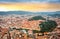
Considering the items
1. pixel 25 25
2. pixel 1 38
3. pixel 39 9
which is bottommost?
pixel 1 38

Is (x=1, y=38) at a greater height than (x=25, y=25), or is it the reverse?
(x=25, y=25)

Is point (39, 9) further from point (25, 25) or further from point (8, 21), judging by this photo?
point (8, 21)

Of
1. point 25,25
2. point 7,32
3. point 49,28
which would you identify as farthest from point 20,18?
point 49,28

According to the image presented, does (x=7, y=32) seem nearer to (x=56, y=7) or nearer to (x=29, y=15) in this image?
(x=29, y=15)

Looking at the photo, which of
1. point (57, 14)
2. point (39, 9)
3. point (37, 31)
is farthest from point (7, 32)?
point (57, 14)

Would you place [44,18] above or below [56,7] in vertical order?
below

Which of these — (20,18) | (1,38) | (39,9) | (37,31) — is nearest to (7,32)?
(1,38)
